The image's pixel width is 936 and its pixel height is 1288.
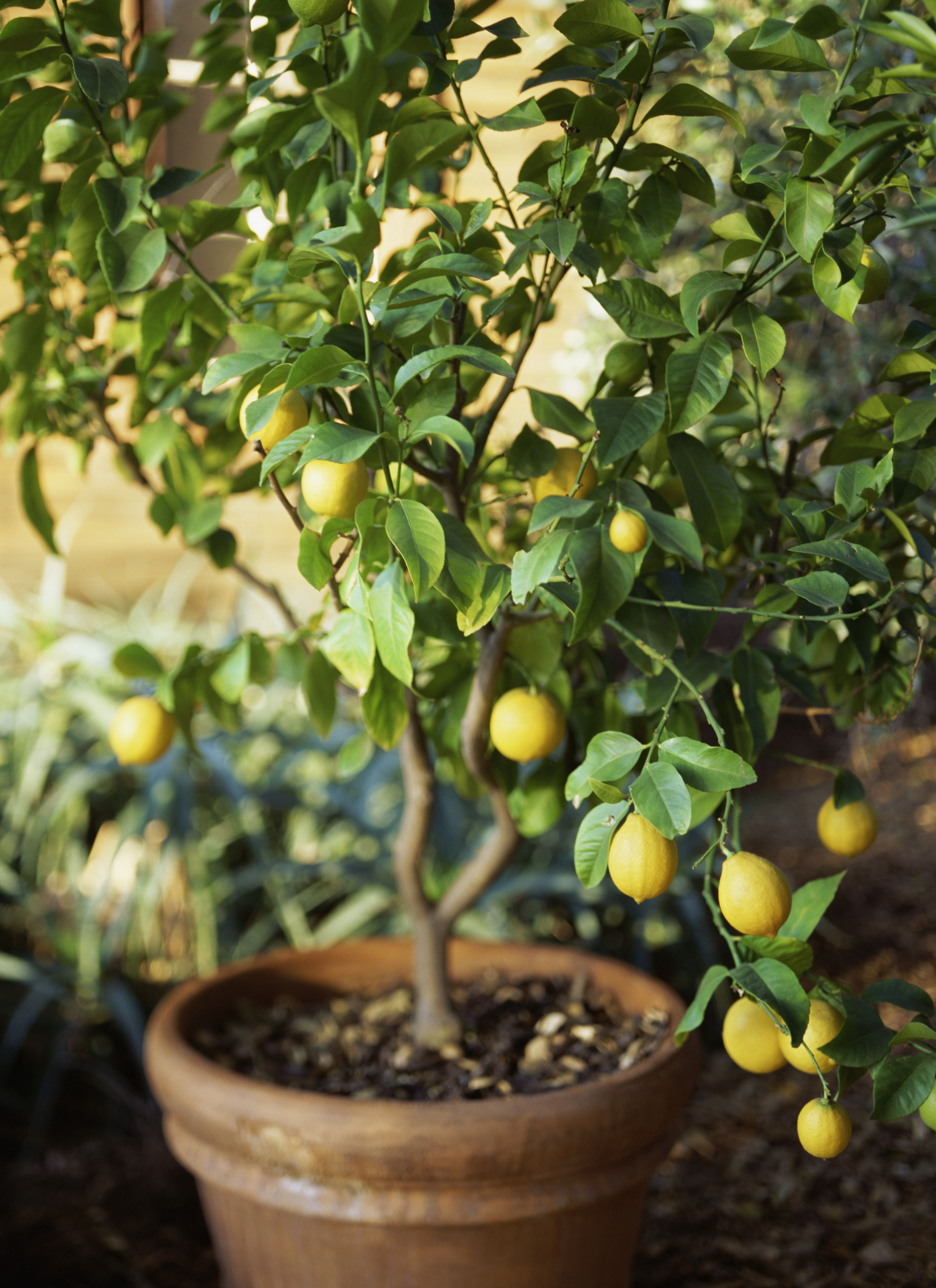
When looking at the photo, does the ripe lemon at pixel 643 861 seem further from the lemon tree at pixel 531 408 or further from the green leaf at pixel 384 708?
the green leaf at pixel 384 708

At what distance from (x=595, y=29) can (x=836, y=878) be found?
1.76 ft

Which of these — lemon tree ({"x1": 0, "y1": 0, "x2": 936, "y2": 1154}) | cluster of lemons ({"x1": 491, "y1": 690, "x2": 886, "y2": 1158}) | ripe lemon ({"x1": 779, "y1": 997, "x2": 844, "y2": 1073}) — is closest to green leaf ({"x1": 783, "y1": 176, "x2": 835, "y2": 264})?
lemon tree ({"x1": 0, "y1": 0, "x2": 936, "y2": 1154})

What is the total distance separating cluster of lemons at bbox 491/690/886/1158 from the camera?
1.84 ft

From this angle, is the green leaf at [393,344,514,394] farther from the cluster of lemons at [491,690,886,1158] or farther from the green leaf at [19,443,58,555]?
the green leaf at [19,443,58,555]

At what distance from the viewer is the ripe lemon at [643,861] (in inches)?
21.9

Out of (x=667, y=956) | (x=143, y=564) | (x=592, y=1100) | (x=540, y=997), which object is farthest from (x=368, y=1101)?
(x=143, y=564)

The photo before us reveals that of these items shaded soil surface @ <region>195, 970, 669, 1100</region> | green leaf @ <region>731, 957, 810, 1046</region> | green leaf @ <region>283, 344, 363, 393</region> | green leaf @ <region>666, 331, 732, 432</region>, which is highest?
green leaf @ <region>283, 344, 363, 393</region>

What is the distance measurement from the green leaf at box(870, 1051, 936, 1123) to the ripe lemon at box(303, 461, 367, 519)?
0.44 meters

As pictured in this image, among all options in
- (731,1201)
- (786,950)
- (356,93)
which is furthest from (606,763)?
(731,1201)

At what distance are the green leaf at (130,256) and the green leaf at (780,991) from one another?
1.84 ft

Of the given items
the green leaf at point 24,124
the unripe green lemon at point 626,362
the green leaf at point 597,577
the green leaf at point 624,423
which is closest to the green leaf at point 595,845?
the green leaf at point 597,577

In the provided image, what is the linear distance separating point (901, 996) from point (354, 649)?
399 mm

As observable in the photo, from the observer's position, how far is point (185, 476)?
35.9 inches

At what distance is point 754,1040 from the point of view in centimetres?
65
